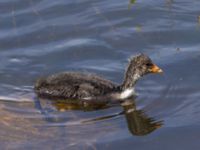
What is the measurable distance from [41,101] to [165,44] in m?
2.45

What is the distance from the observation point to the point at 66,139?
9.03 meters

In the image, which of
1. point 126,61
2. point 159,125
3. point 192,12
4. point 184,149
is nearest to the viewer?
point 184,149

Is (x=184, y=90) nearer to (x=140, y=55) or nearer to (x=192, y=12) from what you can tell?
(x=140, y=55)

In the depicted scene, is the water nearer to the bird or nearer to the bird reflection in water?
the bird reflection in water

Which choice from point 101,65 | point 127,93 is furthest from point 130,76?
point 101,65

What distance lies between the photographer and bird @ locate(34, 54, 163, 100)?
33.7ft

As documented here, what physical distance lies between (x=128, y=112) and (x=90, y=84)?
0.73 meters

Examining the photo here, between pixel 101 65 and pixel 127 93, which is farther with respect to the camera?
pixel 101 65

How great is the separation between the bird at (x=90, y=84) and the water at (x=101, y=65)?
0.62ft

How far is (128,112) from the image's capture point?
9977mm

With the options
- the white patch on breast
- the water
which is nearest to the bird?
the white patch on breast

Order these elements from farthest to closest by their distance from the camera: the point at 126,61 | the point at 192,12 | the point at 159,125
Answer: the point at 192,12, the point at 126,61, the point at 159,125

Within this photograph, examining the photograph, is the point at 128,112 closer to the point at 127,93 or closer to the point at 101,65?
the point at 127,93

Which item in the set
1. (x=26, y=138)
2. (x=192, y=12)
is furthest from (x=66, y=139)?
(x=192, y=12)
